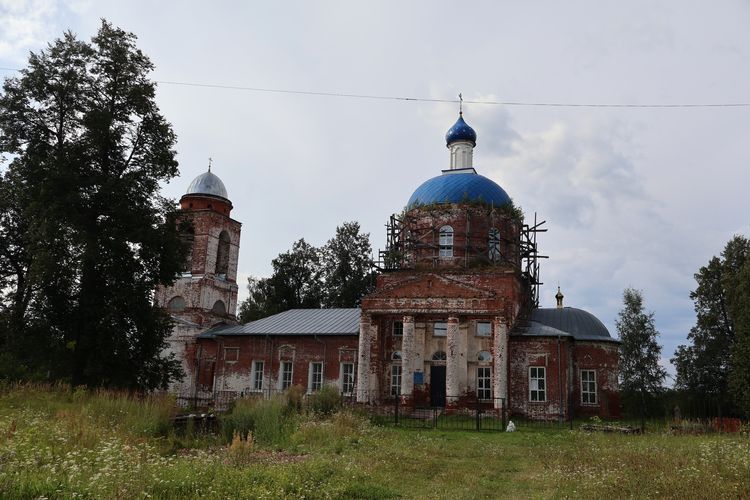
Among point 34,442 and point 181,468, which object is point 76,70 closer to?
point 34,442

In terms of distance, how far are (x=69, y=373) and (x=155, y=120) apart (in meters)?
9.44

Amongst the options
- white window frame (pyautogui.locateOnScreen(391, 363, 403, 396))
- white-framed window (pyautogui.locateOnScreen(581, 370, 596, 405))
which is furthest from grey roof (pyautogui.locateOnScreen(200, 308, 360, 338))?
white-framed window (pyautogui.locateOnScreen(581, 370, 596, 405))

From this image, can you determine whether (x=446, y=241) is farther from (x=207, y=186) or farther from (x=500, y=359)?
Answer: (x=207, y=186)

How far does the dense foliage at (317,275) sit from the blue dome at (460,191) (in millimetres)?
13615

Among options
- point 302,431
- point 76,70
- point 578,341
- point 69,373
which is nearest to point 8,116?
point 76,70

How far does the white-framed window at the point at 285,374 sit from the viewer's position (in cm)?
3053

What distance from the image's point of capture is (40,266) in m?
18.7

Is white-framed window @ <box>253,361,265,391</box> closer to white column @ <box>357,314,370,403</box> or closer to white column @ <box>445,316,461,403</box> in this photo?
white column @ <box>357,314,370,403</box>

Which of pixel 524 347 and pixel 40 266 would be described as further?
pixel 524 347

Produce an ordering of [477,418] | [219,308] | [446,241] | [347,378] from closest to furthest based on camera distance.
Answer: [477,418] → [347,378] → [446,241] → [219,308]

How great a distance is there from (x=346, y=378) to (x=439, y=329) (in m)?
5.47

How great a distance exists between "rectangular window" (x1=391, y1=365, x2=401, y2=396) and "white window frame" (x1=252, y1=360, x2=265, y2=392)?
24.0ft

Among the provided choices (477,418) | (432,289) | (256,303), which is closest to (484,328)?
(432,289)

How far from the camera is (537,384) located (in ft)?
84.9
